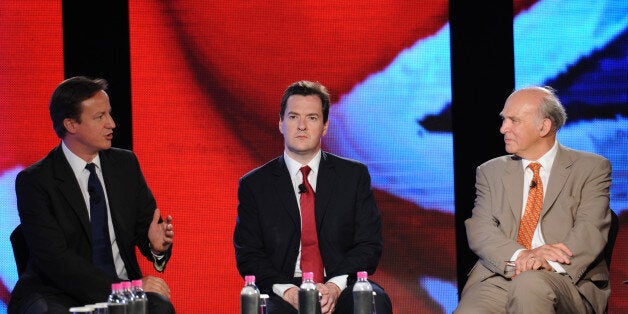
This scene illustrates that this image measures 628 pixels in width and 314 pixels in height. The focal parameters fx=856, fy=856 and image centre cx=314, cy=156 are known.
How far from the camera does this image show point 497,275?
4262 millimetres

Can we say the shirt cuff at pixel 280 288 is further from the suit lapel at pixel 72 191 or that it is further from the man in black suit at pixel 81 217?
the suit lapel at pixel 72 191

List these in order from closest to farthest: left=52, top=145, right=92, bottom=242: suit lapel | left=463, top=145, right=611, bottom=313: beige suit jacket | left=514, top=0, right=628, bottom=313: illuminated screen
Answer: left=463, top=145, right=611, bottom=313: beige suit jacket → left=52, top=145, right=92, bottom=242: suit lapel → left=514, top=0, right=628, bottom=313: illuminated screen

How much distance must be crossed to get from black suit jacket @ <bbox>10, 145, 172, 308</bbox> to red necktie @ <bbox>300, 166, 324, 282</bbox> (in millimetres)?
707

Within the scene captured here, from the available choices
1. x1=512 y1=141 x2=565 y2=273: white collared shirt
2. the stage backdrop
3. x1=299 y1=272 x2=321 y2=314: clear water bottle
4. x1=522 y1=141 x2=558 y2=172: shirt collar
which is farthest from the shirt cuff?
the stage backdrop

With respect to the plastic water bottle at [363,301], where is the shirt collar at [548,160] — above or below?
above

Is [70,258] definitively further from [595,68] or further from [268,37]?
[595,68]

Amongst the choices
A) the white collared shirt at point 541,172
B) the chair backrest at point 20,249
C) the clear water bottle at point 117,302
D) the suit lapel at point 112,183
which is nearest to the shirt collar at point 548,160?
the white collared shirt at point 541,172

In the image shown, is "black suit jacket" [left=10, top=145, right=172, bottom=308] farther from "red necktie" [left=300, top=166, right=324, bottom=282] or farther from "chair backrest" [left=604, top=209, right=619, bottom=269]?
"chair backrest" [left=604, top=209, right=619, bottom=269]

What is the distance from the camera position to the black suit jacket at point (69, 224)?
13.3 feet

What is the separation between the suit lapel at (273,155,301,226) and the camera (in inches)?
173

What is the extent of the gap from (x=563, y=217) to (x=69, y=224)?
96.1 inches

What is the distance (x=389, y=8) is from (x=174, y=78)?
58.2 inches

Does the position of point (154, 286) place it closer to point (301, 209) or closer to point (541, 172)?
point (301, 209)

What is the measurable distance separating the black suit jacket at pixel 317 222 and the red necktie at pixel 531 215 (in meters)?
0.72
